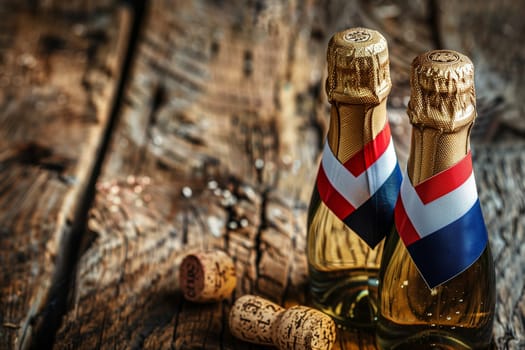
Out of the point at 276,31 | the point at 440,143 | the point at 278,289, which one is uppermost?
the point at 440,143

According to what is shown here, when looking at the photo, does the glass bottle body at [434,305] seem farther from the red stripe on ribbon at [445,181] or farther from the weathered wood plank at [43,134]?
the weathered wood plank at [43,134]

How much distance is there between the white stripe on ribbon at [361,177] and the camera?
0.89m

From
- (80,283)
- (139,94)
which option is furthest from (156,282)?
(139,94)

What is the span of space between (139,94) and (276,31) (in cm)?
31

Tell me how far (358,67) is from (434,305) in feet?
0.82

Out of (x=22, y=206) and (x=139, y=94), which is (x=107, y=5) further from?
(x=22, y=206)

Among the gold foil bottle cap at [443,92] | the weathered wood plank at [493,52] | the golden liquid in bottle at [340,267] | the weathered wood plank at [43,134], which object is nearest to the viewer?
the gold foil bottle cap at [443,92]

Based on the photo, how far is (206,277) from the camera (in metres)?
0.99

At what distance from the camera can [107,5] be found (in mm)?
1830

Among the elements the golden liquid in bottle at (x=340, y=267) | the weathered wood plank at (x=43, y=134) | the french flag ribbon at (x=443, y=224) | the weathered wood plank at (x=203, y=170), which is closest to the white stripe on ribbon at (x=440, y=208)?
the french flag ribbon at (x=443, y=224)

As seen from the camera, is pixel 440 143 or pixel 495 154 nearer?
pixel 440 143

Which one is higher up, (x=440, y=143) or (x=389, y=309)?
(x=440, y=143)

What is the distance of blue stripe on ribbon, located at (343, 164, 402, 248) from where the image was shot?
899 millimetres

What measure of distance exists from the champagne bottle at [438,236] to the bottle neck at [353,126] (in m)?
0.06
